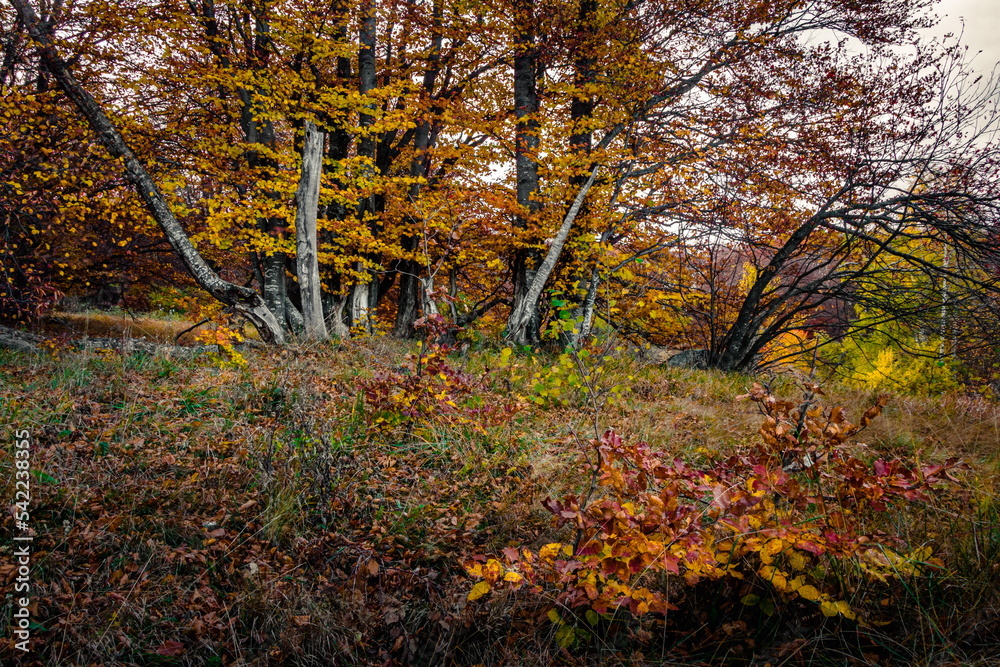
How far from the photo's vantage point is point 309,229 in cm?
805

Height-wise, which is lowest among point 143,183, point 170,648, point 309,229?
point 170,648

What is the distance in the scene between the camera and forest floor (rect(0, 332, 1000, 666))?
192 centimetres

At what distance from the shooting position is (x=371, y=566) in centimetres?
238

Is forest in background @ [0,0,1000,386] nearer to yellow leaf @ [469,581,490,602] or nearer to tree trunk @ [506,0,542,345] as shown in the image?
tree trunk @ [506,0,542,345]

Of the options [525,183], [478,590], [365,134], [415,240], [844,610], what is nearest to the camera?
[844,610]

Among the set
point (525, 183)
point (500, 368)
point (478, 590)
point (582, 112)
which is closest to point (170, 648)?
point (478, 590)

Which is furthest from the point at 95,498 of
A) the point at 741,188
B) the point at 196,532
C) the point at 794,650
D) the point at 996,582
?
the point at 741,188

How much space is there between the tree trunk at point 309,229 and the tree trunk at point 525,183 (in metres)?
3.29

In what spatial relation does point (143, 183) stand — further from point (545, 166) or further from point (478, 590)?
point (478, 590)

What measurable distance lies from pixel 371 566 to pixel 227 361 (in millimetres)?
3792

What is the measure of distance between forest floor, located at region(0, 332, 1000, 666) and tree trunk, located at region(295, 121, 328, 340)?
3.45 metres

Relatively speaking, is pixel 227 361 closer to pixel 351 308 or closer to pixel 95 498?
pixel 95 498

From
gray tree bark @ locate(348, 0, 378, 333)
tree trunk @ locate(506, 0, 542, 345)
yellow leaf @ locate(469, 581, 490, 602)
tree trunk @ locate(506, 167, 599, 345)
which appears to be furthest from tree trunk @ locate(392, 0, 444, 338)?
yellow leaf @ locate(469, 581, 490, 602)

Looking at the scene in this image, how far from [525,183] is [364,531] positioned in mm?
7277
